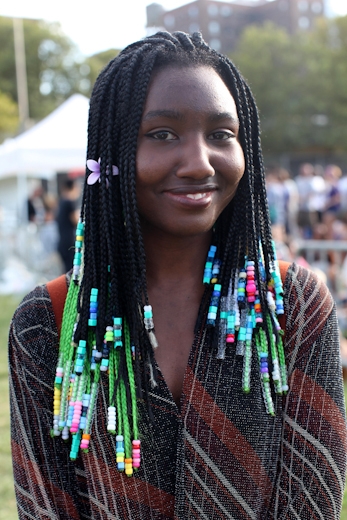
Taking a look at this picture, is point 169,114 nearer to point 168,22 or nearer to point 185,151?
point 185,151

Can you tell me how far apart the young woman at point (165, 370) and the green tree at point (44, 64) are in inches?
1590

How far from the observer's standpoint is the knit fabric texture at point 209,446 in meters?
1.50

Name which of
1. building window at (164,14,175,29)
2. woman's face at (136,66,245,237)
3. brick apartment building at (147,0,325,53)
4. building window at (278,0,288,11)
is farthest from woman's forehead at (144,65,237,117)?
building window at (278,0,288,11)

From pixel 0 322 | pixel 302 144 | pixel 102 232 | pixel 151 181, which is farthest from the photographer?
pixel 302 144

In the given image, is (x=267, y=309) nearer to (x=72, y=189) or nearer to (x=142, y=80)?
(x=142, y=80)

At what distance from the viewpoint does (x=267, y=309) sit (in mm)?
1546

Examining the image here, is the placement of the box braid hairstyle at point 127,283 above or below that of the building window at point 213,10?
below

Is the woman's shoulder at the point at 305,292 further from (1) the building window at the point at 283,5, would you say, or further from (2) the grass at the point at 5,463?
(1) the building window at the point at 283,5

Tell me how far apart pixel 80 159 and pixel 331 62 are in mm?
41405

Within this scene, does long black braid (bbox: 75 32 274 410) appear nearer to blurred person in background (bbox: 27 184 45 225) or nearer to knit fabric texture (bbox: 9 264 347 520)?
knit fabric texture (bbox: 9 264 347 520)

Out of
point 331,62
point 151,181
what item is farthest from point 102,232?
point 331,62

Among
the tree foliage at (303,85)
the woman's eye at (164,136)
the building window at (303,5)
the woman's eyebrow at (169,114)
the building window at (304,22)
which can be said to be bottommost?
the woman's eye at (164,136)

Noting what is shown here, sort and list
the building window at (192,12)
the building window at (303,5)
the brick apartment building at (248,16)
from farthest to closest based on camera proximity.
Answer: the building window at (303,5)
the brick apartment building at (248,16)
the building window at (192,12)

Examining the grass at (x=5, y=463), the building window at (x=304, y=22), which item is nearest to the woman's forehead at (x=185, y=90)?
the grass at (x=5, y=463)
